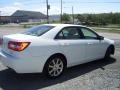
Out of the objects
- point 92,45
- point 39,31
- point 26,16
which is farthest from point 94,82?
point 26,16

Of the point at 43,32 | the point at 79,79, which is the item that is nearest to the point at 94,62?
the point at 79,79

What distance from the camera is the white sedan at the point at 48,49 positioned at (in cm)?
579

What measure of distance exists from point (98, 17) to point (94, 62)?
2817 inches

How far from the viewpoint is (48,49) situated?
6.12m

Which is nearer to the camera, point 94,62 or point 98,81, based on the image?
point 98,81

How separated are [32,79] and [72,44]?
1.51 metres

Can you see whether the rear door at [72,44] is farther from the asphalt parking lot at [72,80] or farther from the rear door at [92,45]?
the asphalt parking lot at [72,80]

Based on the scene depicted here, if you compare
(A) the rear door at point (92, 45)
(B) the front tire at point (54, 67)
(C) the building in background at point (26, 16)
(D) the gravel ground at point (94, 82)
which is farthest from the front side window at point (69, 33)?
(C) the building in background at point (26, 16)

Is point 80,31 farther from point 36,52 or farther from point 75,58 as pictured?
point 36,52

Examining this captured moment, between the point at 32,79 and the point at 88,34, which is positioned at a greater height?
the point at 88,34

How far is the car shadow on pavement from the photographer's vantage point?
19.0ft

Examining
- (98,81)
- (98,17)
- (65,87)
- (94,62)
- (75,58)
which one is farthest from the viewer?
(98,17)

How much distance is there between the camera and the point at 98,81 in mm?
6199

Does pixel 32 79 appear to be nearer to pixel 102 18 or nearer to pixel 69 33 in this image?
pixel 69 33
